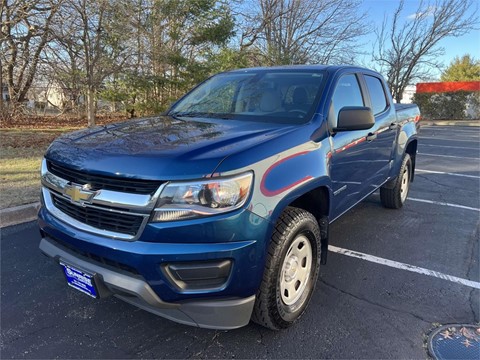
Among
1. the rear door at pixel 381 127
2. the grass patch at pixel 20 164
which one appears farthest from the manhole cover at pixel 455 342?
the grass patch at pixel 20 164

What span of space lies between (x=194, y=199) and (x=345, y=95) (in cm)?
211

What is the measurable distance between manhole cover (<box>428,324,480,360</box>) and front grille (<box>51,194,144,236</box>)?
205 cm

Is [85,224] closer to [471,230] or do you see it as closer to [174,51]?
[471,230]

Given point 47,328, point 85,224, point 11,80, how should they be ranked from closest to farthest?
1. point 85,224
2. point 47,328
3. point 11,80

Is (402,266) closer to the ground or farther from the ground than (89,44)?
closer to the ground

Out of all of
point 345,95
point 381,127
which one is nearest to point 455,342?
point 345,95

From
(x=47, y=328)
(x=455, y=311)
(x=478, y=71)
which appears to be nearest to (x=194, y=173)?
(x=47, y=328)

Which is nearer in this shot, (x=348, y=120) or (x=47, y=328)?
(x=47, y=328)

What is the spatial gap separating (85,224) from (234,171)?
98 cm

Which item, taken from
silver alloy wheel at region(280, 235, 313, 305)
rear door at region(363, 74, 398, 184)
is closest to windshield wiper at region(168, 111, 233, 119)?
silver alloy wheel at region(280, 235, 313, 305)

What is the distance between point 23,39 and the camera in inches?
421

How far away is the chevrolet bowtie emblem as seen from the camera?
6.98 ft

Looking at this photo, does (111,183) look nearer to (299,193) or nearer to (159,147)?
(159,147)

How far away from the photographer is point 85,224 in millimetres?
2209
